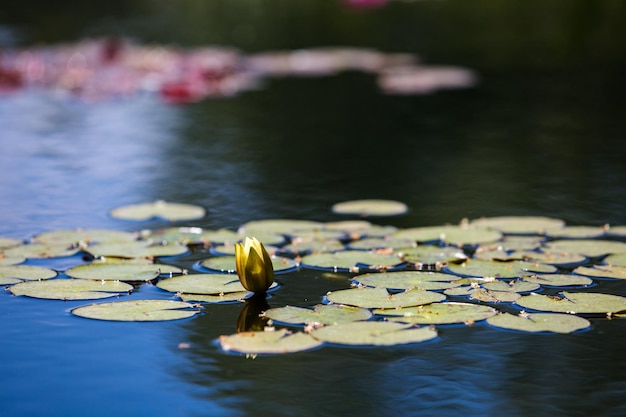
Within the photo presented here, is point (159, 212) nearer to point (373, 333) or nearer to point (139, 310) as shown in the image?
point (139, 310)

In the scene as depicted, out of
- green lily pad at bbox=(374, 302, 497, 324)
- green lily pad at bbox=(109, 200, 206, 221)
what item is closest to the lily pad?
green lily pad at bbox=(374, 302, 497, 324)

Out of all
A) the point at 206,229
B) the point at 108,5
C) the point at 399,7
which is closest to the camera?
the point at 206,229

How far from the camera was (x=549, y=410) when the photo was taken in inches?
74.4

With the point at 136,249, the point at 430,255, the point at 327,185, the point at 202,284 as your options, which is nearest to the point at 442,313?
the point at 430,255

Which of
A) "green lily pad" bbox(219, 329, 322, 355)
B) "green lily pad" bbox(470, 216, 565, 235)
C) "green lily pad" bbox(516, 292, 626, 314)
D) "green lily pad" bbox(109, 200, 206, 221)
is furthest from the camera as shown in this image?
"green lily pad" bbox(109, 200, 206, 221)

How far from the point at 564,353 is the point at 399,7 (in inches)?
416

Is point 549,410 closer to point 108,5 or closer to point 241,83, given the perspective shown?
point 241,83

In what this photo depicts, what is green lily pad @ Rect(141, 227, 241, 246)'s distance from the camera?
10.1 ft

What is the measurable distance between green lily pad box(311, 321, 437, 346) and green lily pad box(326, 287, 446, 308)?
0.13 m

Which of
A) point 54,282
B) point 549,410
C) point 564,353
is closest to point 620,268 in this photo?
point 564,353

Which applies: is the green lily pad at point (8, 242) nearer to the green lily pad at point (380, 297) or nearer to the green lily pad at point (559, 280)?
the green lily pad at point (380, 297)

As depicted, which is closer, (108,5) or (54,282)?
(54,282)

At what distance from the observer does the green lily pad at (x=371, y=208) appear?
346 cm

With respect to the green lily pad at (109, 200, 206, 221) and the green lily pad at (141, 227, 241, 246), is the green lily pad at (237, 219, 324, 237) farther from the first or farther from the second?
the green lily pad at (109, 200, 206, 221)
